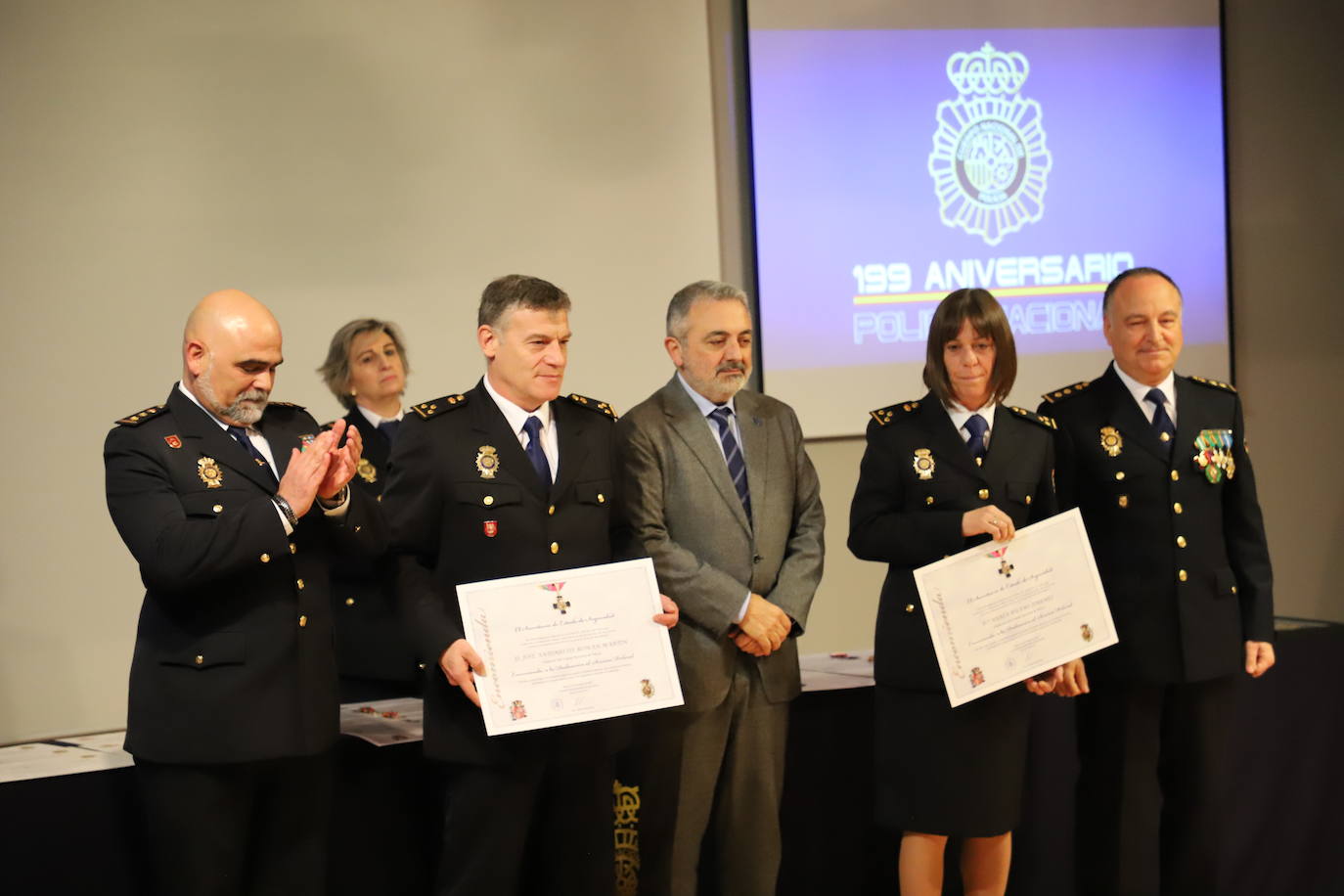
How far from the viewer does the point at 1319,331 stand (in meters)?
5.89

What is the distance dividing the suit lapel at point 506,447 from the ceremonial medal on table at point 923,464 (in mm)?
875

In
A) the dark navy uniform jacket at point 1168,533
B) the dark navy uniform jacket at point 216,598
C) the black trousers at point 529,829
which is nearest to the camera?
the dark navy uniform jacket at point 216,598

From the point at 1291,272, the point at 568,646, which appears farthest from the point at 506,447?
the point at 1291,272

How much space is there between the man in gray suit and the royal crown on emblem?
2.79m

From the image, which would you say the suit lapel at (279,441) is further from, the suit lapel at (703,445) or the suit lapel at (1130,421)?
the suit lapel at (1130,421)

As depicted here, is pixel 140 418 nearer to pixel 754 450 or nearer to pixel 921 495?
pixel 754 450

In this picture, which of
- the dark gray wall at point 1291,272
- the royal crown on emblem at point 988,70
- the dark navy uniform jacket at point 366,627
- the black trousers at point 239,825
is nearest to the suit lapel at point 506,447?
the black trousers at point 239,825

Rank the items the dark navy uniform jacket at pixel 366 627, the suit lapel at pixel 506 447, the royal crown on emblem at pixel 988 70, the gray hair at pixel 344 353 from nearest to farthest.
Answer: the suit lapel at pixel 506 447
the dark navy uniform jacket at pixel 366 627
the gray hair at pixel 344 353
the royal crown on emblem at pixel 988 70

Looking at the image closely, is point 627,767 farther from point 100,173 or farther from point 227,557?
point 100,173

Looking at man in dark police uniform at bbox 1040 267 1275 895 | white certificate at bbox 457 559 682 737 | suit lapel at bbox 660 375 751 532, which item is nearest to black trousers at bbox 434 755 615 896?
white certificate at bbox 457 559 682 737

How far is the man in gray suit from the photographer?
2988 mm

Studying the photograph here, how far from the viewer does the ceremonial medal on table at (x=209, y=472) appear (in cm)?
248

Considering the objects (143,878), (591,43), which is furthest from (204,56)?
(143,878)

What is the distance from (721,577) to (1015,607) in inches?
27.2
